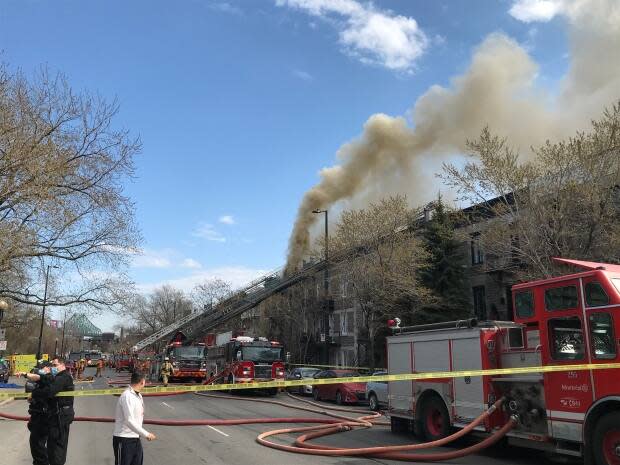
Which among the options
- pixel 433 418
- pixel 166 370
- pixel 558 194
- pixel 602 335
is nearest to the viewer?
pixel 602 335

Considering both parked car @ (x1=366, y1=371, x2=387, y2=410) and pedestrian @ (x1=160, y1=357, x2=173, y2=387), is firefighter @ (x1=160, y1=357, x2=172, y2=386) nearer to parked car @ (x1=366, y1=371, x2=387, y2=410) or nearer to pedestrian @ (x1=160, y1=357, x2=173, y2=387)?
pedestrian @ (x1=160, y1=357, x2=173, y2=387)

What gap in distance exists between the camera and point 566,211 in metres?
17.6

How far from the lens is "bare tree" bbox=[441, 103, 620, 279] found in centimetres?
1706

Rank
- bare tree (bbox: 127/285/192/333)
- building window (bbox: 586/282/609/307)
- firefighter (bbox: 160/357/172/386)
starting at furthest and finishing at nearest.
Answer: bare tree (bbox: 127/285/192/333), firefighter (bbox: 160/357/172/386), building window (bbox: 586/282/609/307)

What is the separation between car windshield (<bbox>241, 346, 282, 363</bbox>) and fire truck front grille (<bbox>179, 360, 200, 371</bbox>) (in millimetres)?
8139

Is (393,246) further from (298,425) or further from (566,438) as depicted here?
(566,438)

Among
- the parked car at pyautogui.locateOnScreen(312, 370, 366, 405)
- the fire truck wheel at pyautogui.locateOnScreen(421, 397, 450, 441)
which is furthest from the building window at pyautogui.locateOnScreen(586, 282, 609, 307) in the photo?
the parked car at pyautogui.locateOnScreen(312, 370, 366, 405)

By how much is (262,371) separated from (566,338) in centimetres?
1777

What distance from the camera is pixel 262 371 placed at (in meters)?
A: 24.0

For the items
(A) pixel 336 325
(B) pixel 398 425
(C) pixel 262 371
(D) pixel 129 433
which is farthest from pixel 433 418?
(A) pixel 336 325

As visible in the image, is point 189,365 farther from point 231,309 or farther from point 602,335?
point 602,335

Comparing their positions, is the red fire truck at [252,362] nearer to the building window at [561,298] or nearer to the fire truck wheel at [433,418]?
the fire truck wheel at [433,418]

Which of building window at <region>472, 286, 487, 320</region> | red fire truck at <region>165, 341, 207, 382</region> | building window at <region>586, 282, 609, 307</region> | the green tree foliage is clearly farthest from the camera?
building window at <region>472, 286, 487, 320</region>

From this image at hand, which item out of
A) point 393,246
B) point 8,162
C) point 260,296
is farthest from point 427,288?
point 8,162
